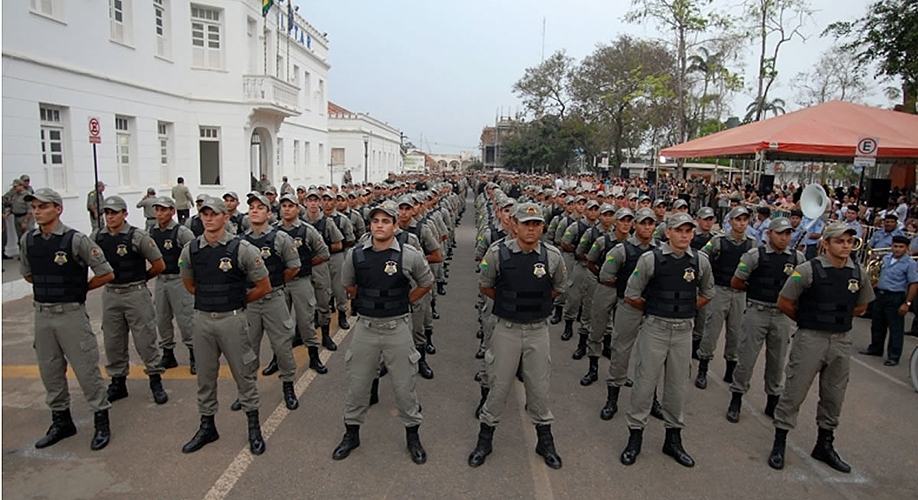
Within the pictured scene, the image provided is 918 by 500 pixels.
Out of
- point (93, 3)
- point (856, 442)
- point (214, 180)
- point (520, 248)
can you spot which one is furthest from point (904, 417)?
point (214, 180)

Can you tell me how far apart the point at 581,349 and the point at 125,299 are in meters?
5.67

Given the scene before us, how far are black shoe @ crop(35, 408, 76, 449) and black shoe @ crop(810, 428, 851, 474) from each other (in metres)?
6.90

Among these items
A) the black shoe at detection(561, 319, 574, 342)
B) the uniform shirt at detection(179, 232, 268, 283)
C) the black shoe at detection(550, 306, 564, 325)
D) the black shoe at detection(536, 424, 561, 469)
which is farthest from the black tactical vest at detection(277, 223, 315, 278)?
the black shoe at detection(550, 306, 564, 325)

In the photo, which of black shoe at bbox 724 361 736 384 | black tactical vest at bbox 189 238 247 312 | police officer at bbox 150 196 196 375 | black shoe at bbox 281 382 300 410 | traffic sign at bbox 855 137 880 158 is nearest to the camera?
black tactical vest at bbox 189 238 247 312

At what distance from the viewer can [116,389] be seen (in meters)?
6.16

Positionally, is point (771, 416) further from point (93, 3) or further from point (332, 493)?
point (93, 3)

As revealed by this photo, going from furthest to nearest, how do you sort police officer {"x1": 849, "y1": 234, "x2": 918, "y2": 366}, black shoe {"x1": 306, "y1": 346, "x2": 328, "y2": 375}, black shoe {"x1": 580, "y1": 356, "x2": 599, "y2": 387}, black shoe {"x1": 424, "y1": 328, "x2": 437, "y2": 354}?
police officer {"x1": 849, "y1": 234, "x2": 918, "y2": 366} < black shoe {"x1": 424, "y1": 328, "x2": 437, "y2": 354} < black shoe {"x1": 306, "y1": 346, "x2": 328, "y2": 375} < black shoe {"x1": 580, "y1": 356, "x2": 599, "y2": 387}

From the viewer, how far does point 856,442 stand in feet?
18.9

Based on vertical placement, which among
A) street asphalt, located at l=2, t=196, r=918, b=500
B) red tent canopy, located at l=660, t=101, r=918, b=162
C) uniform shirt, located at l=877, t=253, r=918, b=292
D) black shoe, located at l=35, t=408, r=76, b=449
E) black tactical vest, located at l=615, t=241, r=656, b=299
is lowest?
street asphalt, located at l=2, t=196, r=918, b=500

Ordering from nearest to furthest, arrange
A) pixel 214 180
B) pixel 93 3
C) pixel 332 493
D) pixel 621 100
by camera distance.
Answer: pixel 332 493
pixel 93 3
pixel 214 180
pixel 621 100

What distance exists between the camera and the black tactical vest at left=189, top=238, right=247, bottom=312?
5082mm

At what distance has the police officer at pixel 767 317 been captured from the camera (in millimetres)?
6113

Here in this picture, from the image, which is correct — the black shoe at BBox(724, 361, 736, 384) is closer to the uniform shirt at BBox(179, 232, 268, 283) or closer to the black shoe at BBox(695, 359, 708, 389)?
the black shoe at BBox(695, 359, 708, 389)

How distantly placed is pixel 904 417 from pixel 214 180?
22736 millimetres
